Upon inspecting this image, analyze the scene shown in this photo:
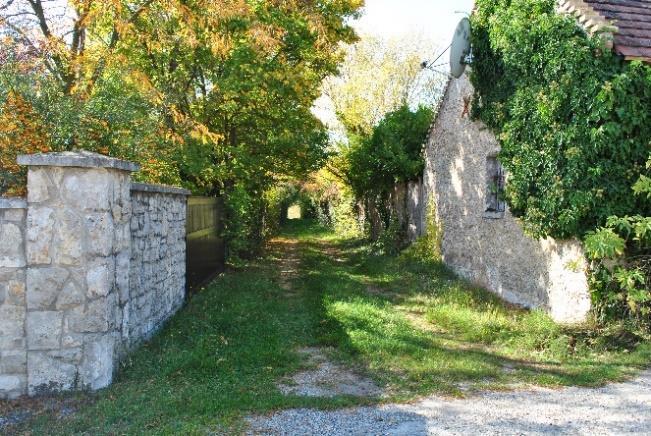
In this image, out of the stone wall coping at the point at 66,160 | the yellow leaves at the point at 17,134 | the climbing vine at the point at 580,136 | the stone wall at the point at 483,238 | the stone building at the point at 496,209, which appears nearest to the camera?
the stone wall coping at the point at 66,160

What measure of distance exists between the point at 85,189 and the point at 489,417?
4070 millimetres

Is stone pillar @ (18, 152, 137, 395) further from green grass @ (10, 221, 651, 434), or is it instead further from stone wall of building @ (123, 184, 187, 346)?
stone wall of building @ (123, 184, 187, 346)

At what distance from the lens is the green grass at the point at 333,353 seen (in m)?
4.58

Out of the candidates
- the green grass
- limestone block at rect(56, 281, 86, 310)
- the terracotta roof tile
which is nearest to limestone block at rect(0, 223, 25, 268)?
limestone block at rect(56, 281, 86, 310)

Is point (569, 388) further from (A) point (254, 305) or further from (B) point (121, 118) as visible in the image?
(B) point (121, 118)

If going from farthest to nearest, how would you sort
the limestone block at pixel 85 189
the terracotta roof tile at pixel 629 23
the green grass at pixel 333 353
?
the terracotta roof tile at pixel 629 23 < the limestone block at pixel 85 189 < the green grass at pixel 333 353

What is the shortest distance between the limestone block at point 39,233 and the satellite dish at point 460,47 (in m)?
7.85

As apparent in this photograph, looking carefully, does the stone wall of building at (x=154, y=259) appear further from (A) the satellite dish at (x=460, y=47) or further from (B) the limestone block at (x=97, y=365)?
(A) the satellite dish at (x=460, y=47)

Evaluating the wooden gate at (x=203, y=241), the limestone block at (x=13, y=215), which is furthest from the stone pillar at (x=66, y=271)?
the wooden gate at (x=203, y=241)

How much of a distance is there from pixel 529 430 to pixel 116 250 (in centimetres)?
401

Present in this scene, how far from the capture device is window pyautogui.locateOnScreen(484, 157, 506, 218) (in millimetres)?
10422

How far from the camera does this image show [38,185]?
4.97m

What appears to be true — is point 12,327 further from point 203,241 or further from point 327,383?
point 203,241

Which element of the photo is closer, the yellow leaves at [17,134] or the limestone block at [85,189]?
the limestone block at [85,189]
